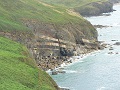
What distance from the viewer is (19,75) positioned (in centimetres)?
5691

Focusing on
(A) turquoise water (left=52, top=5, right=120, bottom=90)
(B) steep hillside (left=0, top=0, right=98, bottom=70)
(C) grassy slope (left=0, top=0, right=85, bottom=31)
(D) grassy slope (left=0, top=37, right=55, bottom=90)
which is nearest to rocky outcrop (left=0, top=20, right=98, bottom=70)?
(B) steep hillside (left=0, top=0, right=98, bottom=70)

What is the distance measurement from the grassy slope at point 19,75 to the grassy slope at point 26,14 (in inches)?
1010

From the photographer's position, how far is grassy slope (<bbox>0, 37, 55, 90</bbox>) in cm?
5226

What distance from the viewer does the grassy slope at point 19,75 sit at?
171ft

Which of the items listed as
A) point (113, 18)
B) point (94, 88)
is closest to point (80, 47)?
point (94, 88)

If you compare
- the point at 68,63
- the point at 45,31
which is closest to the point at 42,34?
the point at 45,31

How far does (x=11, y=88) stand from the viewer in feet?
163

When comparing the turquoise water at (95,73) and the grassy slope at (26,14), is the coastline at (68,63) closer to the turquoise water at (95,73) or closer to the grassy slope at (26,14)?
the turquoise water at (95,73)

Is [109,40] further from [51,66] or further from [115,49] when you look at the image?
[51,66]

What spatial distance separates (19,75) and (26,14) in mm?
58451

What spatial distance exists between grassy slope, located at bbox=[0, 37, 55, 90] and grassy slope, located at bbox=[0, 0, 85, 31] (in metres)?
25.7

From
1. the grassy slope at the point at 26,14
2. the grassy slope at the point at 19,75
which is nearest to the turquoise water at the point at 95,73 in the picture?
the grassy slope at the point at 19,75

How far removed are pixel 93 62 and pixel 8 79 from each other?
4934 cm

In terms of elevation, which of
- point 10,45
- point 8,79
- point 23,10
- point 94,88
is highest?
point 23,10
